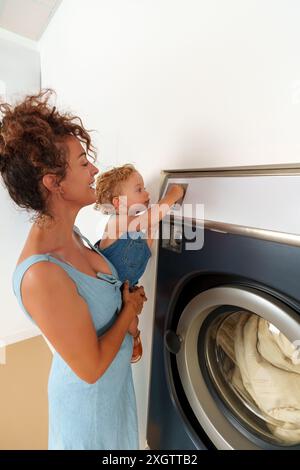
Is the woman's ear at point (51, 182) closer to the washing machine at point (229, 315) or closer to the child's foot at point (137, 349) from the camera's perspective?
the washing machine at point (229, 315)

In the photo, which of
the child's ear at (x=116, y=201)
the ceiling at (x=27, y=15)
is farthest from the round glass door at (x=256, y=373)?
the ceiling at (x=27, y=15)

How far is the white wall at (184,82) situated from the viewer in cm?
54

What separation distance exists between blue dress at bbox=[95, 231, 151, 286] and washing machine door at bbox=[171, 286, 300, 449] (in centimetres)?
20

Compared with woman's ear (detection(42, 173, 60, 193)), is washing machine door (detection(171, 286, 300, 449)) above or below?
below

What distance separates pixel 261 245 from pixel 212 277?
0.17m

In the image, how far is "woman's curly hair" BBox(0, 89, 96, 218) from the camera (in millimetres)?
583

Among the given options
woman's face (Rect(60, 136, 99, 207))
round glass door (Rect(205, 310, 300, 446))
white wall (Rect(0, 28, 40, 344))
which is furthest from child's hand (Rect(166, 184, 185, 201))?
white wall (Rect(0, 28, 40, 344))

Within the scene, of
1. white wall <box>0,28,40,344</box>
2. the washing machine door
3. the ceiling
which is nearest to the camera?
the washing machine door

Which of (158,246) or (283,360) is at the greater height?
(158,246)

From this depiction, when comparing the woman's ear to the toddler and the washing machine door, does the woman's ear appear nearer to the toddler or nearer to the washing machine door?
the toddler

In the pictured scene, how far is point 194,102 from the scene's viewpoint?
69 cm

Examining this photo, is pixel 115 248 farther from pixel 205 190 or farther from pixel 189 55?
pixel 189 55

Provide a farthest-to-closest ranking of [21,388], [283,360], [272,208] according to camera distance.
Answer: [21,388] < [283,360] < [272,208]

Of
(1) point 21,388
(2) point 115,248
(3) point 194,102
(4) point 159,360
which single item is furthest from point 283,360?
(1) point 21,388
